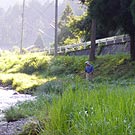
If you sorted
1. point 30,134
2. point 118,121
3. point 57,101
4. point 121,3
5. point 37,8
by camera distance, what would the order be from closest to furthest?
1. point 118,121
2. point 57,101
3. point 30,134
4. point 121,3
5. point 37,8

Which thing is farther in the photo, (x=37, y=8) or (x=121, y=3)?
(x=37, y=8)

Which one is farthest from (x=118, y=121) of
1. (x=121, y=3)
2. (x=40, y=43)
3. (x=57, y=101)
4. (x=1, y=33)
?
(x=1, y=33)

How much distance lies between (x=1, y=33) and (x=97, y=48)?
11760 cm

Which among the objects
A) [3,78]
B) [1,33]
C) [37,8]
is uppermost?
[37,8]

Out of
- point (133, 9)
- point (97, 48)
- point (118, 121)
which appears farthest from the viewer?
point (97, 48)

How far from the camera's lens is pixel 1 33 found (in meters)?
152

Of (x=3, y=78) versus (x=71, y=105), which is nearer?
(x=71, y=105)

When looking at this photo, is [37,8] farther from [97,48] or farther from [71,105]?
[71,105]

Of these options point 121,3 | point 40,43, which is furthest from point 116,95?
point 40,43

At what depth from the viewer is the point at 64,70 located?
3291 cm

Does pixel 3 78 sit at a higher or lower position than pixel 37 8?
lower

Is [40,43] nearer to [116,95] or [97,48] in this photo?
[97,48]

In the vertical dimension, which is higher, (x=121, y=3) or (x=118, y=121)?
(x=121, y=3)

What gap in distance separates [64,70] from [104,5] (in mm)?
10553
